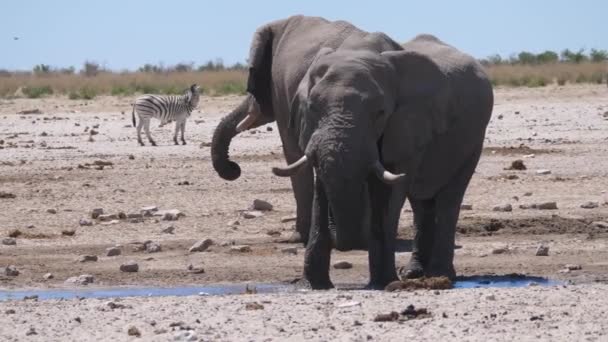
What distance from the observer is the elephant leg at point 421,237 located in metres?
13.4

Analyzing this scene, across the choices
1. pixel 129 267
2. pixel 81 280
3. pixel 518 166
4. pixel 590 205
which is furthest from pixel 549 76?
pixel 81 280

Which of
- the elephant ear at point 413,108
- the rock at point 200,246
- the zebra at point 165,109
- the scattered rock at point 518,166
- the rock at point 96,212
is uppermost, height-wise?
the elephant ear at point 413,108

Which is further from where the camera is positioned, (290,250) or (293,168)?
(290,250)

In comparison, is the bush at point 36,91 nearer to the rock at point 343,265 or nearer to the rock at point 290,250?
the rock at point 290,250

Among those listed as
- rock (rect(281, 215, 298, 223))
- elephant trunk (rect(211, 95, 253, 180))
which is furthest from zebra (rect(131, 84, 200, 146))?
elephant trunk (rect(211, 95, 253, 180))

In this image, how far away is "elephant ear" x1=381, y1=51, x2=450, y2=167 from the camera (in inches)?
471

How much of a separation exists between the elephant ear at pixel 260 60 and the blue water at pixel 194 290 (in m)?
3.16

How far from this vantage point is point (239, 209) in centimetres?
1803

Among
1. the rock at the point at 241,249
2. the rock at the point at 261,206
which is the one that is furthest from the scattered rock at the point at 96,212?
the rock at the point at 241,249

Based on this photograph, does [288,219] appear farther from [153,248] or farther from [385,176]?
[385,176]

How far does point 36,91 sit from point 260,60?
96.5ft

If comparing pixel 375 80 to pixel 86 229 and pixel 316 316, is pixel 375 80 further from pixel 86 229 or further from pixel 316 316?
pixel 86 229

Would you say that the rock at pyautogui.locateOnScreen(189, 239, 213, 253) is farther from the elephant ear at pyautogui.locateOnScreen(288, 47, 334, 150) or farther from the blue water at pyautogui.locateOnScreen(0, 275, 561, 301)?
the elephant ear at pyautogui.locateOnScreen(288, 47, 334, 150)

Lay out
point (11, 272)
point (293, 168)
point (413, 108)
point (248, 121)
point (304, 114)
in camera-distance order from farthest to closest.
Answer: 1. point (248, 121)
2. point (11, 272)
3. point (413, 108)
4. point (304, 114)
5. point (293, 168)
